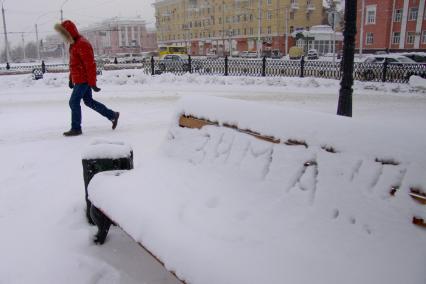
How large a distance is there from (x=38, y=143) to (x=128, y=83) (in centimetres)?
943

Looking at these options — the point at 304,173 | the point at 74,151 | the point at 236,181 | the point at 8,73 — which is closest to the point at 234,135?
the point at 236,181

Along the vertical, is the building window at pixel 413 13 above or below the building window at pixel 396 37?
above

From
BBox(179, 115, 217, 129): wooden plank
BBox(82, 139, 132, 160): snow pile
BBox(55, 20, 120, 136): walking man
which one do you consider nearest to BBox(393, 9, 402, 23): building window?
BBox(55, 20, 120, 136): walking man

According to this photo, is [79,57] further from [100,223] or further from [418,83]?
[418,83]

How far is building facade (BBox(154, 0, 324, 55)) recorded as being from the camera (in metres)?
63.1

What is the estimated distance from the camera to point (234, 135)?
2.59 metres

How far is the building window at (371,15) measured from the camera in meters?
48.0

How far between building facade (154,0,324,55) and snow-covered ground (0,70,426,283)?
135 feet

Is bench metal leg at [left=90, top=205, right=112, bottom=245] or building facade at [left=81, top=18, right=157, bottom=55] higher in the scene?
building facade at [left=81, top=18, right=157, bottom=55]

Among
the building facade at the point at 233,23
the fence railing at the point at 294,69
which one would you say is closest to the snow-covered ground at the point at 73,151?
the fence railing at the point at 294,69

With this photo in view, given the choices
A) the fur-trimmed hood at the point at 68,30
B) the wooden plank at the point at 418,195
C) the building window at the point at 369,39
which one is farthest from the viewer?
the building window at the point at 369,39

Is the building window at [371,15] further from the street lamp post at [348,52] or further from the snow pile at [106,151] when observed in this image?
the snow pile at [106,151]

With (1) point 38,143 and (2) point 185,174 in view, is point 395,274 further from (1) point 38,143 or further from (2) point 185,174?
(1) point 38,143

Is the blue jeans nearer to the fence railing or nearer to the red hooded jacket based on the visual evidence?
the red hooded jacket
